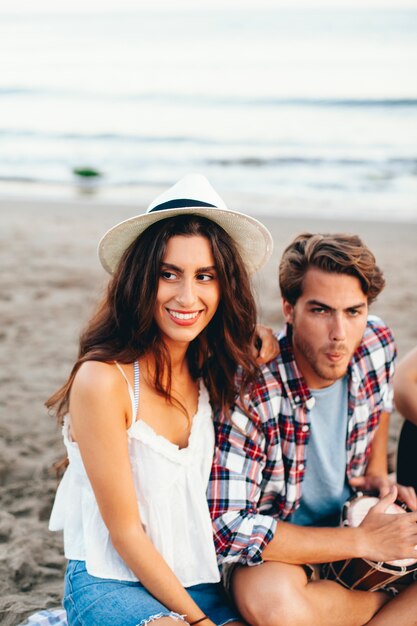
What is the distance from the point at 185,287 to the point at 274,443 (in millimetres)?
697

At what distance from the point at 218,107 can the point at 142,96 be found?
10.5ft

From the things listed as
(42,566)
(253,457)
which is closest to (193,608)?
(253,457)

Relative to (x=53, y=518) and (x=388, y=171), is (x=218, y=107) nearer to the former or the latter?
(x=388, y=171)

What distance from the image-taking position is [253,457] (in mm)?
2750

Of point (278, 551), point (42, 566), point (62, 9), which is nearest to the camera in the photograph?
point (278, 551)

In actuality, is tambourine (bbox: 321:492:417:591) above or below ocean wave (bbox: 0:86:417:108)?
below

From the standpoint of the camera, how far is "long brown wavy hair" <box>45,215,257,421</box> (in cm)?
259

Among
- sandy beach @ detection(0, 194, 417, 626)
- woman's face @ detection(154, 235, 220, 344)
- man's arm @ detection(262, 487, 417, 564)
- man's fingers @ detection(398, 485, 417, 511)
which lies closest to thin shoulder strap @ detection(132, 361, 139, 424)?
woman's face @ detection(154, 235, 220, 344)

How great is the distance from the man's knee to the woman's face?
35.3 inches

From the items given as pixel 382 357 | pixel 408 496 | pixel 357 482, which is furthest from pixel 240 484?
pixel 382 357

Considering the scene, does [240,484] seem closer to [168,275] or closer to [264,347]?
[264,347]

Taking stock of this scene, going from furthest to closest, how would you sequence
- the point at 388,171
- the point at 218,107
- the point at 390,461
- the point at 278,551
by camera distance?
the point at 218,107
the point at 388,171
the point at 390,461
the point at 278,551

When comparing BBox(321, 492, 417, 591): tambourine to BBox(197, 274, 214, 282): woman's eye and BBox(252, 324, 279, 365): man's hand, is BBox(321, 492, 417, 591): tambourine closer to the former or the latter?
BBox(252, 324, 279, 365): man's hand

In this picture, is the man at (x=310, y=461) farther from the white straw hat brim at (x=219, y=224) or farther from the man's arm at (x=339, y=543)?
the white straw hat brim at (x=219, y=224)
